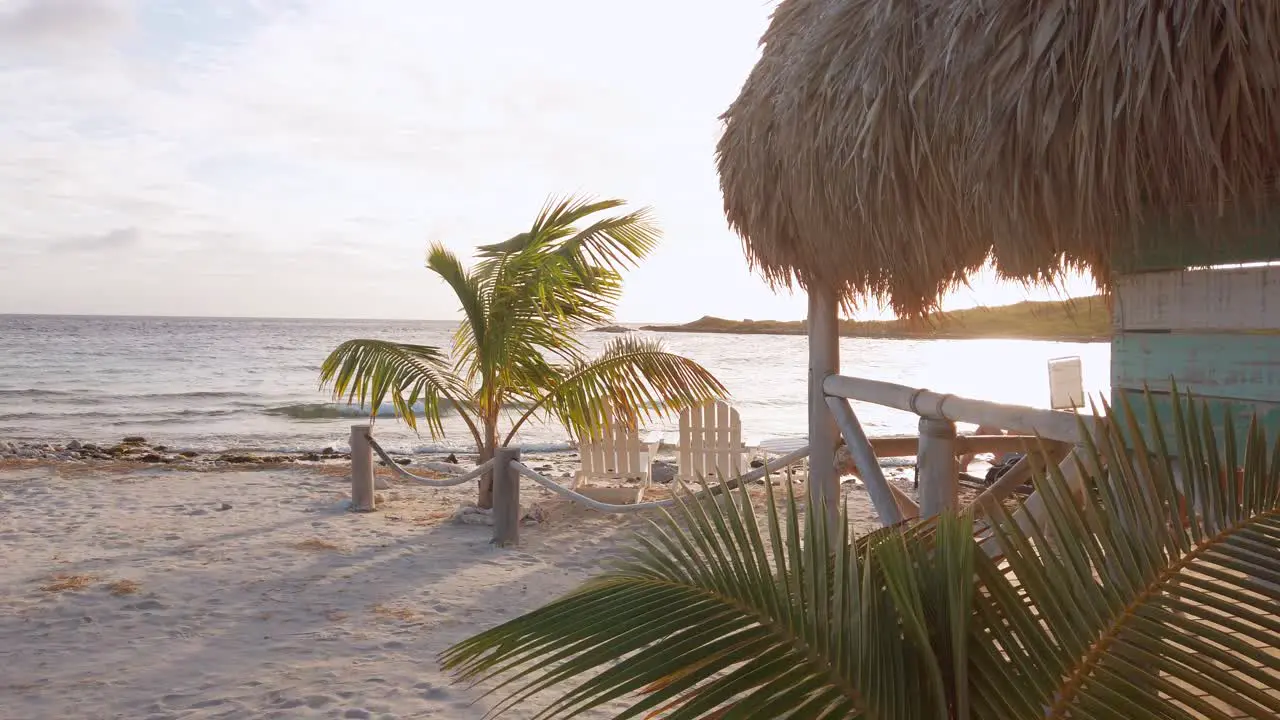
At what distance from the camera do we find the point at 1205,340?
2.30 metres

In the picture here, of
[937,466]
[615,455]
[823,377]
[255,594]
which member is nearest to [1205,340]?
[937,466]

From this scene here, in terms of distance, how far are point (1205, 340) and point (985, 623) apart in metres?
1.50

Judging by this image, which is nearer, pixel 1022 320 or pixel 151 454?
pixel 1022 320

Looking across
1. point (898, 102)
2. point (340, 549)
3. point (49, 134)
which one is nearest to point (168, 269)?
point (49, 134)

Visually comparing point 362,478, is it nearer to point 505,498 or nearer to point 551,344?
point 505,498

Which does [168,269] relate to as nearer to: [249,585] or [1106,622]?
[249,585]

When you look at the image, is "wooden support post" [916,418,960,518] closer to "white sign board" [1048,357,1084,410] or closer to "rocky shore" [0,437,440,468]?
"white sign board" [1048,357,1084,410]

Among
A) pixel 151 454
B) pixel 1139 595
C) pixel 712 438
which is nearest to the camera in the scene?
pixel 1139 595

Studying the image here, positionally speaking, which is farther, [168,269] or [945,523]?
[168,269]

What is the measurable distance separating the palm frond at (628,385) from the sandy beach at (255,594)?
3.07 ft

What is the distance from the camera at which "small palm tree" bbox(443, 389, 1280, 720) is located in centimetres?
118

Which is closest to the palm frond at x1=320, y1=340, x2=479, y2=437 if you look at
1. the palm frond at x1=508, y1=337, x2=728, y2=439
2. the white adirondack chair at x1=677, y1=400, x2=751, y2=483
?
the palm frond at x1=508, y1=337, x2=728, y2=439

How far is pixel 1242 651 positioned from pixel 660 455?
13233 mm

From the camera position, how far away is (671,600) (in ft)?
4.67
